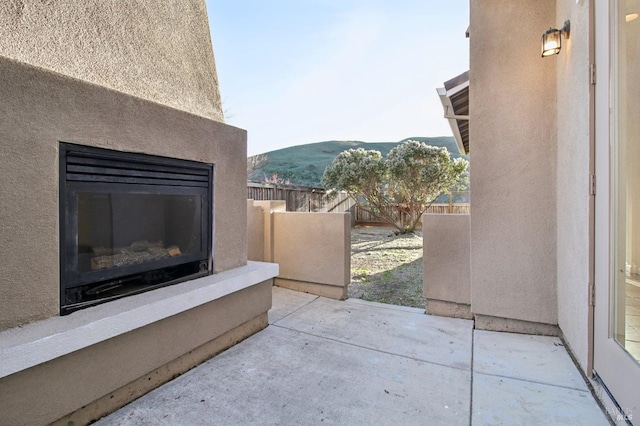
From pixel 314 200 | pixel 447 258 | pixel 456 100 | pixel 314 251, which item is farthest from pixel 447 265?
pixel 314 200

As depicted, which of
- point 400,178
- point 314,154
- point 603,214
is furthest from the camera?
point 314,154

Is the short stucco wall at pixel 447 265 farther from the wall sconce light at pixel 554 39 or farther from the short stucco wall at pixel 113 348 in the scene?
the short stucco wall at pixel 113 348

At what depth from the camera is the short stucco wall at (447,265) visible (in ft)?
10.8

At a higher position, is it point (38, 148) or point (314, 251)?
point (38, 148)

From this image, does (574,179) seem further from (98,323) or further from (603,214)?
(98,323)

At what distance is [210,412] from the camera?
1.78 metres

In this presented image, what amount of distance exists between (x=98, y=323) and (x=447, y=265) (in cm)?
311

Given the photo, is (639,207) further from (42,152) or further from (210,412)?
(42,152)

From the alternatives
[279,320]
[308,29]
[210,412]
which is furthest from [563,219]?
[308,29]

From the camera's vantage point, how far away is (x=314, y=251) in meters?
4.17

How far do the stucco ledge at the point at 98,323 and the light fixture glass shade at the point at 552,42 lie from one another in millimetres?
3228

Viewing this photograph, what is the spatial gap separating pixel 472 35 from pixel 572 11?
0.86 metres

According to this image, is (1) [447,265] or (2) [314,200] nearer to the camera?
(1) [447,265]

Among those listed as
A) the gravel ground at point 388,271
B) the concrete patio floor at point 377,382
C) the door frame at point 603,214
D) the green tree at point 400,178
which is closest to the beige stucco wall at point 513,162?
the concrete patio floor at point 377,382
